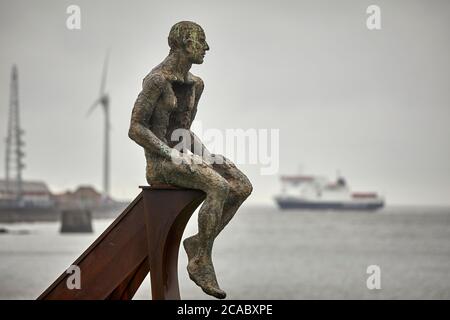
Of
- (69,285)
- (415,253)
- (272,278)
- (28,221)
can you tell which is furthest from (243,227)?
(69,285)

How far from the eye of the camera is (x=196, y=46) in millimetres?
11602

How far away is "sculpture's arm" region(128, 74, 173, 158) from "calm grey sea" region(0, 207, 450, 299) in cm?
2130

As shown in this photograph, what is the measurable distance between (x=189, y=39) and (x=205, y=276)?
2294 mm

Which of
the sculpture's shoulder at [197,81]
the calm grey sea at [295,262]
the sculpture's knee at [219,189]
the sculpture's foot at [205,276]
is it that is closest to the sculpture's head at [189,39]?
the sculpture's shoulder at [197,81]

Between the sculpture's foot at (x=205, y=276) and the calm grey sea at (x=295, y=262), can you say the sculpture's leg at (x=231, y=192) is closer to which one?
the sculpture's foot at (x=205, y=276)

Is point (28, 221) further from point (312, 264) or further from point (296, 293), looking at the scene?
point (296, 293)

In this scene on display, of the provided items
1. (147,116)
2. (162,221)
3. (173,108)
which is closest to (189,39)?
(173,108)

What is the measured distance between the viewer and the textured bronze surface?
37.2 ft

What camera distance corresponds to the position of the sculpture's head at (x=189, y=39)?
38.0 ft

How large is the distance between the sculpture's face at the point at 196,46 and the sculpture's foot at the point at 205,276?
1948 mm

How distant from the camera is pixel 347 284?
43500mm

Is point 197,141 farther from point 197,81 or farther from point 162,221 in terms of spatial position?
point 162,221
